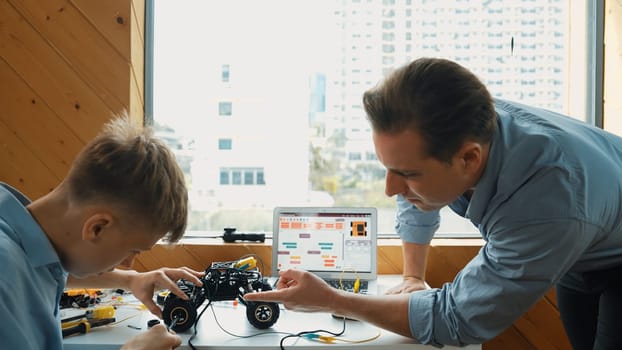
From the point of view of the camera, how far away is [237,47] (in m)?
2.25

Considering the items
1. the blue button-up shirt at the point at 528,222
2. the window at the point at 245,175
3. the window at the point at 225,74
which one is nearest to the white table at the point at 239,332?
the blue button-up shirt at the point at 528,222

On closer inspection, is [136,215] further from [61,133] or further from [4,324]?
[61,133]

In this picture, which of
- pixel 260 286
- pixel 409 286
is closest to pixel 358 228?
pixel 409 286

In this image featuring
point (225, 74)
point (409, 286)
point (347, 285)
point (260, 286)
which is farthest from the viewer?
point (225, 74)

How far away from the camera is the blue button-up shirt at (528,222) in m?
1.04

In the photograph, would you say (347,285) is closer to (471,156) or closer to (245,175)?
(245,175)

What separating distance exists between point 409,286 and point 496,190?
60cm

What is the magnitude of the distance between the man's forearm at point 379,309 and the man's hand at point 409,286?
37 centimetres

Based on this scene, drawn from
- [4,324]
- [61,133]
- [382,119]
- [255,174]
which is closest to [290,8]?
[255,174]

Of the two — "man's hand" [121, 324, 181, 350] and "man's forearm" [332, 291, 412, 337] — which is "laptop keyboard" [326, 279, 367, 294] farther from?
"man's hand" [121, 324, 181, 350]

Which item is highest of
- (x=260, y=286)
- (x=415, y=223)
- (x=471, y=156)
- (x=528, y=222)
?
(x=471, y=156)

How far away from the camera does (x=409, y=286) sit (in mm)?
1641

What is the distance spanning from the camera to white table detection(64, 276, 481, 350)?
1.29 m

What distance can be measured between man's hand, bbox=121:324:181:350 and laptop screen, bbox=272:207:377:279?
82 cm
